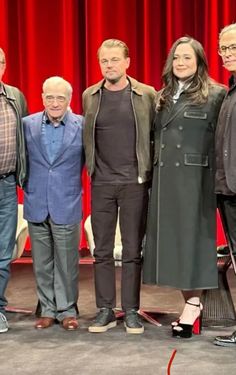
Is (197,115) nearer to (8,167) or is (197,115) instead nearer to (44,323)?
(8,167)

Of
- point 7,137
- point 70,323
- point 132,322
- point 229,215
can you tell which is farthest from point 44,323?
point 229,215

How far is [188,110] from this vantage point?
3373 mm

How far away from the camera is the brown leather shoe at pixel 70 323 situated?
143 inches

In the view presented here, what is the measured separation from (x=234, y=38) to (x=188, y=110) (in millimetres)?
425

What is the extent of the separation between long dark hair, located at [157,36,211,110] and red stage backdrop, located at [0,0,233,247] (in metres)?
2.14

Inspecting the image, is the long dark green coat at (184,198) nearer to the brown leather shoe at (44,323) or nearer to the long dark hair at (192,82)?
the long dark hair at (192,82)

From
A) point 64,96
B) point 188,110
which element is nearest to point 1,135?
point 64,96

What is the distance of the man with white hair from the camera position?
3613 millimetres

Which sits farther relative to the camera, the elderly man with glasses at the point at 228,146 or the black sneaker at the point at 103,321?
the black sneaker at the point at 103,321

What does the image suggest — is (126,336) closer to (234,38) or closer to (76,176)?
(76,176)

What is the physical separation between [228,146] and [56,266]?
119cm

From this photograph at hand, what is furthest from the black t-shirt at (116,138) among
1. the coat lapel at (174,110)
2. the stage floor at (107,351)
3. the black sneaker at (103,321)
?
the stage floor at (107,351)

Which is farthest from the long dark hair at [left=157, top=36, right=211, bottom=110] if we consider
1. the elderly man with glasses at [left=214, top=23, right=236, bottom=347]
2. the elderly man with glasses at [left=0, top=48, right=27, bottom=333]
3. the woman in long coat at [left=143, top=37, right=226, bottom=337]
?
the elderly man with glasses at [left=0, top=48, right=27, bottom=333]

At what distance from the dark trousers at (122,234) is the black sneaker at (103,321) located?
1.5 inches
